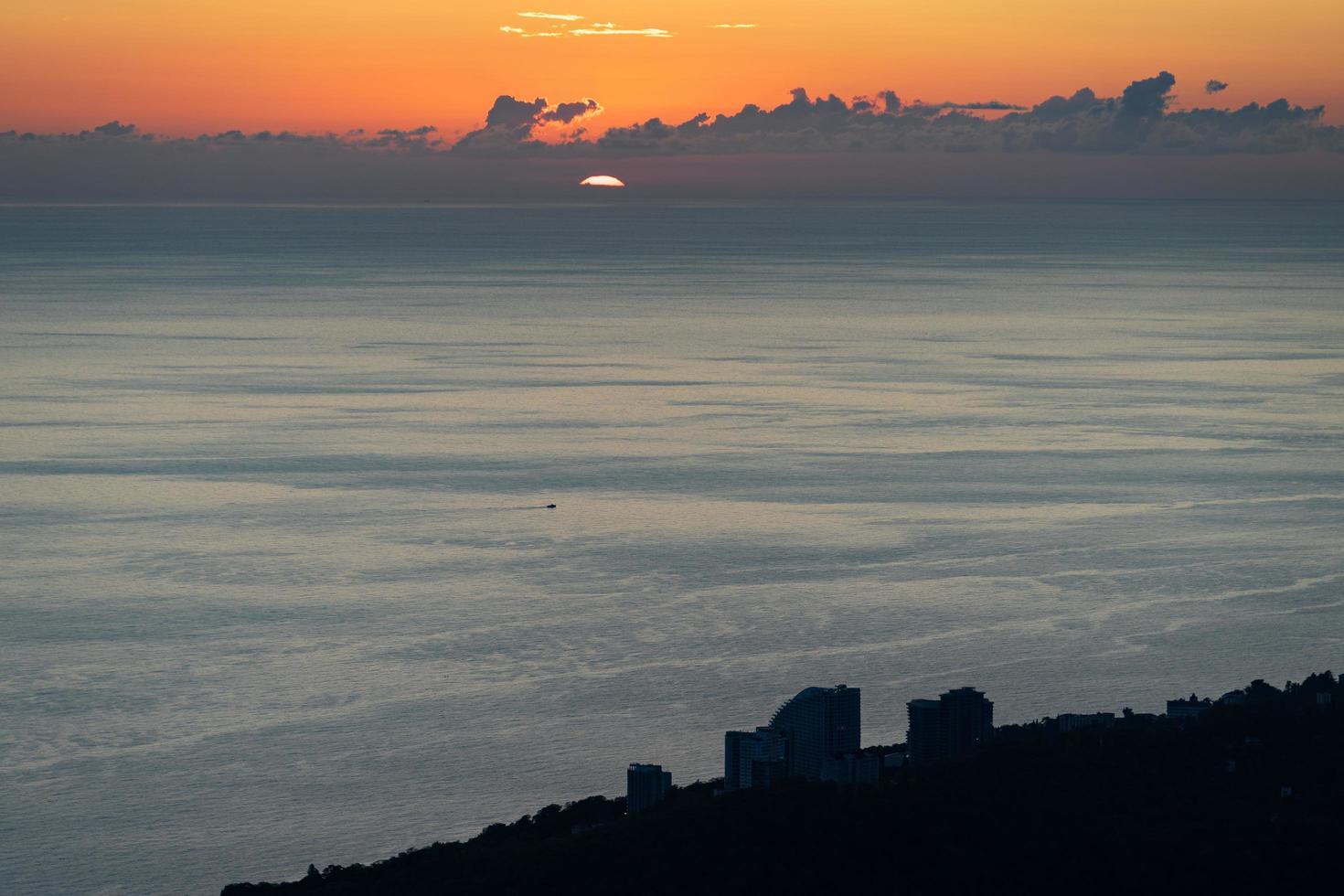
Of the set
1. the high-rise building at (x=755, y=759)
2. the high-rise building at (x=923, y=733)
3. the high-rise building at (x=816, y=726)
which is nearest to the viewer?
the high-rise building at (x=755, y=759)

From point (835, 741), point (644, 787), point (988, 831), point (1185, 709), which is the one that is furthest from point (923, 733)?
point (644, 787)

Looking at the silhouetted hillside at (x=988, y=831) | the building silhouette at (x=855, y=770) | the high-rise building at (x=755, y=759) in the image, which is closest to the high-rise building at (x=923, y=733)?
the silhouetted hillside at (x=988, y=831)

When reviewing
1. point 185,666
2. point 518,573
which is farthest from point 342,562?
point 185,666

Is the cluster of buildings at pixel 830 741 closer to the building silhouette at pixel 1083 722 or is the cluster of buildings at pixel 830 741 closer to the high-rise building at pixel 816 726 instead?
the high-rise building at pixel 816 726

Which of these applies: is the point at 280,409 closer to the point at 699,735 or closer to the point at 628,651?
the point at 628,651

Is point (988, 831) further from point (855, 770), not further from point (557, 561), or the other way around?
point (557, 561)

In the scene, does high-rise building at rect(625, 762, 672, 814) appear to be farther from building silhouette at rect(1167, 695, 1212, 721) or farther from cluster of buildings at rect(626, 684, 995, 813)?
building silhouette at rect(1167, 695, 1212, 721)

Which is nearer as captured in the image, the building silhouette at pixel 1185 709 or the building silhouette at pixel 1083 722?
the building silhouette at pixel 1083 722
